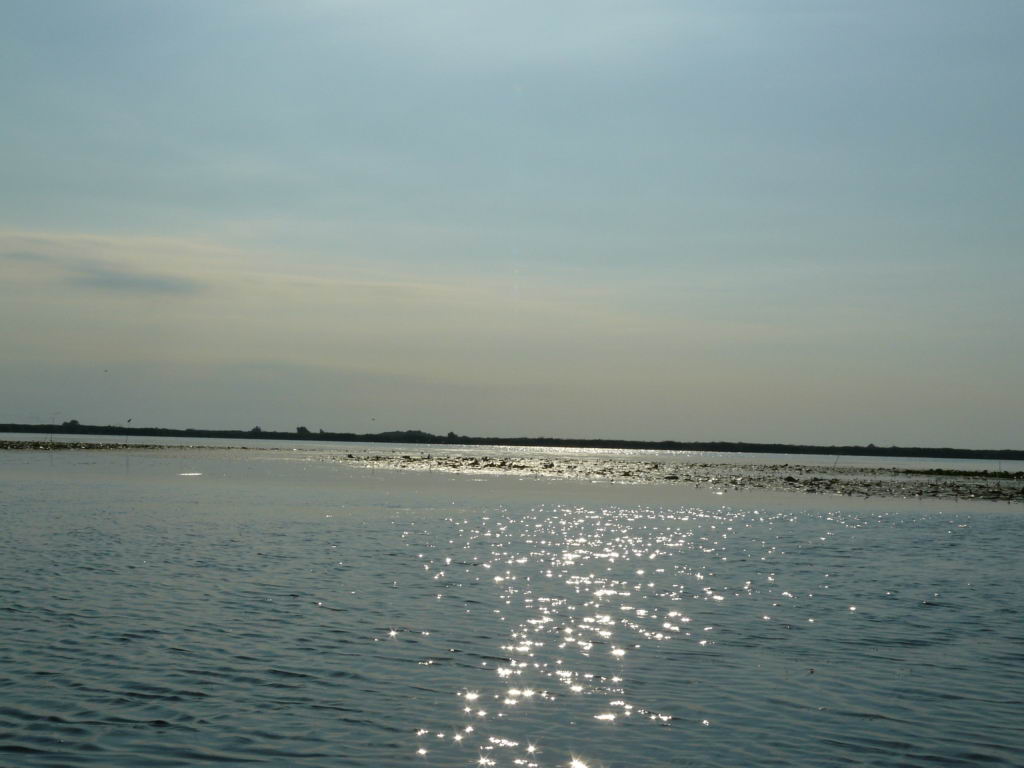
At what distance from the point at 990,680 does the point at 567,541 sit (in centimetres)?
2125

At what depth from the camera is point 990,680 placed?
657 inches

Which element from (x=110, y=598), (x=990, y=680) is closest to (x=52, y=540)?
(x=110, y=598)

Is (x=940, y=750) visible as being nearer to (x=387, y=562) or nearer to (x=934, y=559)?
(x=387, y=562)

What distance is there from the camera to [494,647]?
59.1 feet

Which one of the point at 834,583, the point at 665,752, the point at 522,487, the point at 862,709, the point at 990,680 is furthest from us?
the point at 522,487

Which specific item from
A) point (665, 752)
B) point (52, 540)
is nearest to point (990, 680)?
point (665, 752)

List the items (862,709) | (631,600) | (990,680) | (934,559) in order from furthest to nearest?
1. (934,559)
2. (631,600)
3. (990,680)
4. (862,709)

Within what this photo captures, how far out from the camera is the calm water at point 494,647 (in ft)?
41.5

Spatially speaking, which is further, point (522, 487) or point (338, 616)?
point (522, 487)

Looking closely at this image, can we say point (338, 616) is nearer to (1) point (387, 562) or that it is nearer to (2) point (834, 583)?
(1) point (387, 562)

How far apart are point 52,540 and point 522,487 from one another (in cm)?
4566

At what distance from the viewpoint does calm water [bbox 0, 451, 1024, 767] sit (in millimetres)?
12656

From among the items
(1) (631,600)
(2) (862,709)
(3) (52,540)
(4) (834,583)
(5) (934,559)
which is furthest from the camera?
(5) (934,559)

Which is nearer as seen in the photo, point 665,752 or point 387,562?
point 665,752
